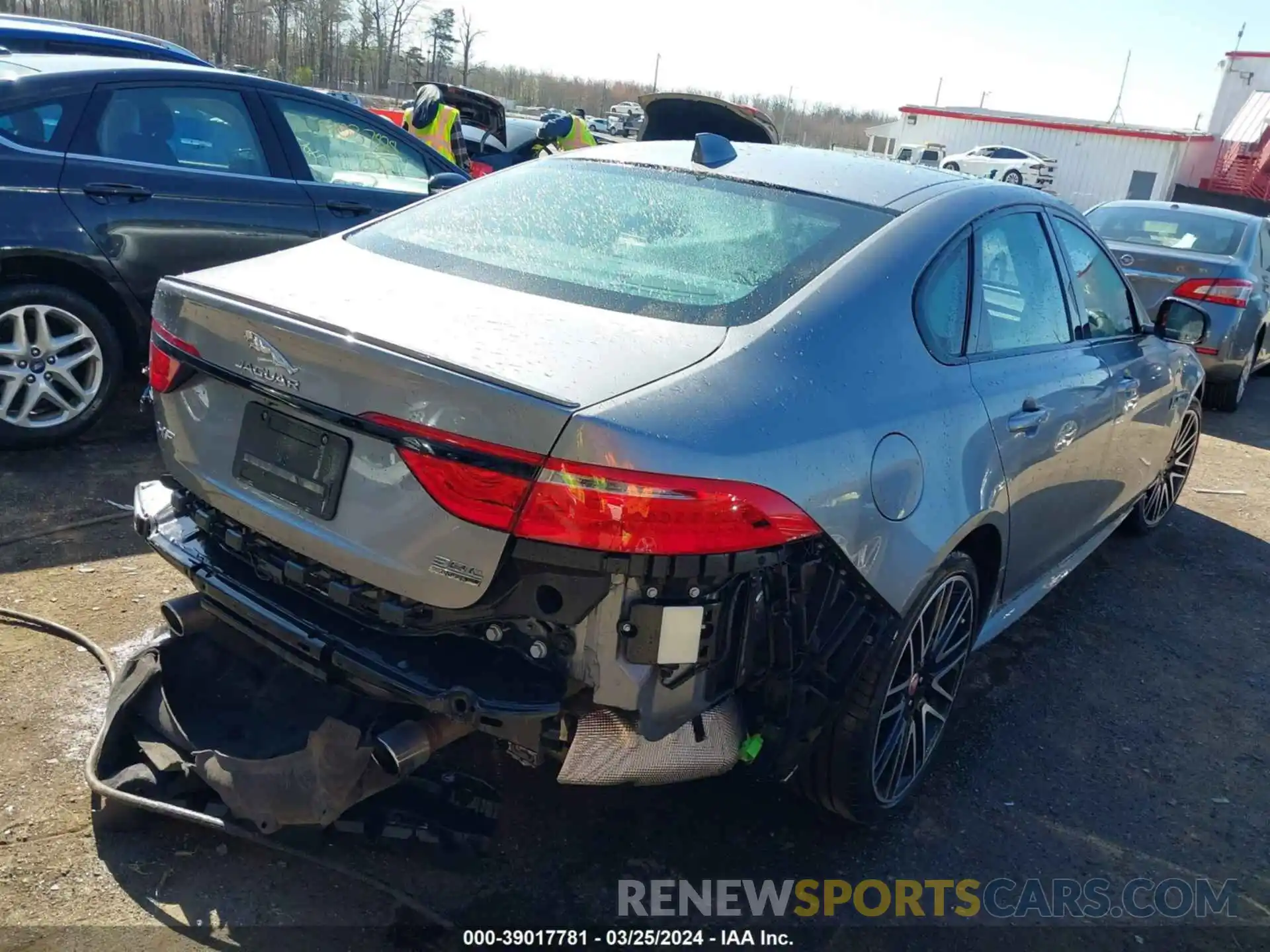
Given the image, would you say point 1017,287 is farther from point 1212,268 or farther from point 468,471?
point 1212,268

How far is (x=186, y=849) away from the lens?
2428 millimetres

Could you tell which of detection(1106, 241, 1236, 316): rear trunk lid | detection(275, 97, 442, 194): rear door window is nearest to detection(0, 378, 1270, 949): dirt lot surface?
detection(275, 97, 442, 194): rear door window

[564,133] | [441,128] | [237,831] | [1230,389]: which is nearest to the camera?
[237,831]

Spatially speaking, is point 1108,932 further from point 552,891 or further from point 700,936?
point 552,891

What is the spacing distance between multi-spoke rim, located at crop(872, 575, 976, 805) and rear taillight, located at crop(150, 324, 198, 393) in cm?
192

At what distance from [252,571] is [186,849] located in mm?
692

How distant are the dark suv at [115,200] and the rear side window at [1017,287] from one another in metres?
2.30

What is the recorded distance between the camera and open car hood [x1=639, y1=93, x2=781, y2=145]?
8.73 meters

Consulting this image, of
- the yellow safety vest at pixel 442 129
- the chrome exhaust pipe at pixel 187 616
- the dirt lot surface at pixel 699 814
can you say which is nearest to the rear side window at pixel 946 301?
the dirt lot surface at pixel 699 814

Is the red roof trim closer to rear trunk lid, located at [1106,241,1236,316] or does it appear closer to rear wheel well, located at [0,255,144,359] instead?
rear trunk lid, located at [1106,241,1236,316]

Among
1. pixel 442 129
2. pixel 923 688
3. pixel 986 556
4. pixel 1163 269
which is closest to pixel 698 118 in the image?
pixel 442 129

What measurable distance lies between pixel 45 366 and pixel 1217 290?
7.96m

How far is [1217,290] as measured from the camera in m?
7.82

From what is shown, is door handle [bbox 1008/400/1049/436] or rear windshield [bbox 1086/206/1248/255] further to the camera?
rear windshield [bbox 1086/206/1248/255]
